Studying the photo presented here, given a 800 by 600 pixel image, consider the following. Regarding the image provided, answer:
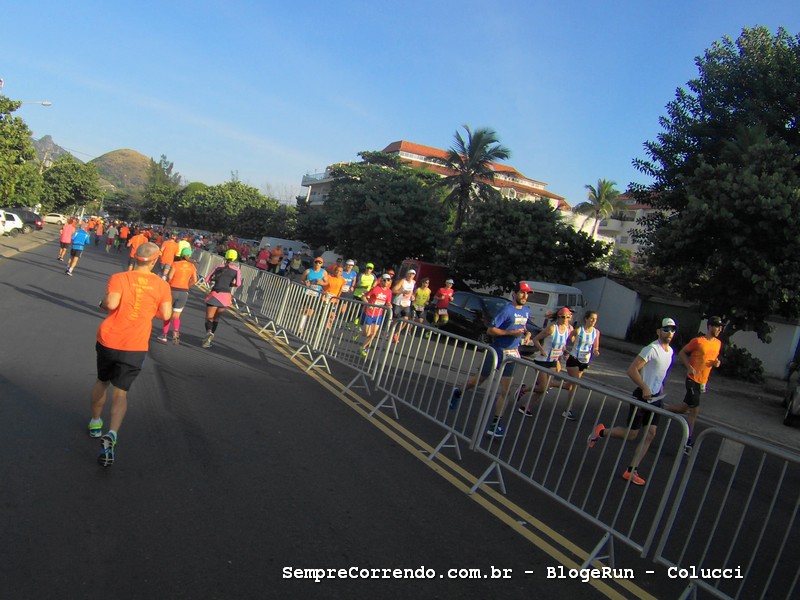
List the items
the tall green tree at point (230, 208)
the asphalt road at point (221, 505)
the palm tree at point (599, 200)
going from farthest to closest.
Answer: the tall green tree at point (230, 208) < the palm tree at point (599, 200) < the asphalt road at point (221, 505)

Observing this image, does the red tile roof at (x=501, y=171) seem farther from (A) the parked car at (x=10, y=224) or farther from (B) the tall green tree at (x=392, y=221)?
(A) the parked car at (x=10, y=224)

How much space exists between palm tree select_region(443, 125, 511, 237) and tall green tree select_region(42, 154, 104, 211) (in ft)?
181

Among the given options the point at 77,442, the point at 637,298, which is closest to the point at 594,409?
the point at 77,442

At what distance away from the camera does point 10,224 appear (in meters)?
33.6

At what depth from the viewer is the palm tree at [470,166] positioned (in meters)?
39.6

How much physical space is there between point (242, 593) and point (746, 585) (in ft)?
11.3

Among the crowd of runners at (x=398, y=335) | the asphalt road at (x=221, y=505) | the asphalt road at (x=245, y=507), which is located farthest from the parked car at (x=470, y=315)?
the asphalt road at (x=221, y=505)

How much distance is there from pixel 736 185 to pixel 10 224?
35.0 m

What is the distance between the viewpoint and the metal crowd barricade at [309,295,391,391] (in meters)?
8.56

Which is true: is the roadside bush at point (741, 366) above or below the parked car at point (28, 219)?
above

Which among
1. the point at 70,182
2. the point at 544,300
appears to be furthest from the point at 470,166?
the point at 70,182

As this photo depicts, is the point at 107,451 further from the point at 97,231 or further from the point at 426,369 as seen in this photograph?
the point at 97,231

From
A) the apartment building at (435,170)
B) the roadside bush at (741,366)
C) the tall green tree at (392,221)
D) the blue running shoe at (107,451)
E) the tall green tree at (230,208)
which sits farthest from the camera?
the apartment building at (435,170)

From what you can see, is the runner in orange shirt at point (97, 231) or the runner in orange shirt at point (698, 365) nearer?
the runner in orange shirt at point (698, 365)
